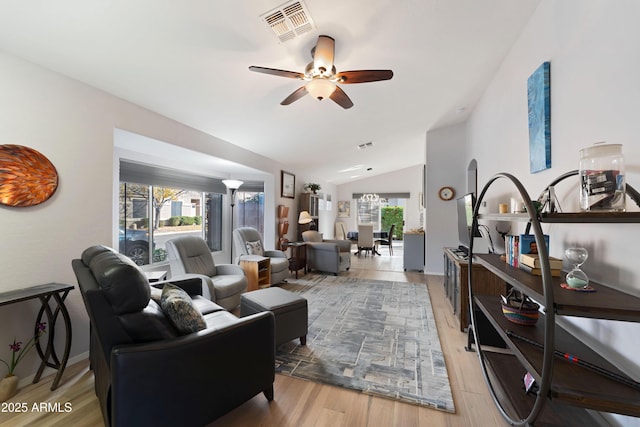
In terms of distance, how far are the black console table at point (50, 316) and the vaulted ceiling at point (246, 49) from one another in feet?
5.36

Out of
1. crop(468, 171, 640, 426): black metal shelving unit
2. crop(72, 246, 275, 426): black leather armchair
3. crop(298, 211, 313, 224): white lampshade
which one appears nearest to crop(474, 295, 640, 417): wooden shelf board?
crop(468, 171, 640, 426): black metal shelving unit

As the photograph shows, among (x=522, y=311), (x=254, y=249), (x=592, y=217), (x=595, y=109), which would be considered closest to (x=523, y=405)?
(x=522, y=311)

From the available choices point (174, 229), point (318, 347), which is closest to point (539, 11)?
point (318, 347)

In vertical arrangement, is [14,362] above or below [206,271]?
below

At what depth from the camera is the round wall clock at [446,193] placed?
5.12 m

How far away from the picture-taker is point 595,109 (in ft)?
4.69

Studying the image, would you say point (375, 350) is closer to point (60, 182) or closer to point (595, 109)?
point (595, 109)

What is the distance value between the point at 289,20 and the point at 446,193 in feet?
14.6

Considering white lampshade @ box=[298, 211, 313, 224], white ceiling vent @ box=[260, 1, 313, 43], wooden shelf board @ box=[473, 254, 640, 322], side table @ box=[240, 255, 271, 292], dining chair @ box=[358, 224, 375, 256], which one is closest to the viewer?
wooden shelf board @ box=[473, 254, 640, 322]

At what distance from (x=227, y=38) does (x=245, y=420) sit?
2598 mm

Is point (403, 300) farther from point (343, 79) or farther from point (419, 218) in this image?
point (419, 218)

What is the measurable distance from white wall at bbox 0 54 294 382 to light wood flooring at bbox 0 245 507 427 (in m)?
0.36

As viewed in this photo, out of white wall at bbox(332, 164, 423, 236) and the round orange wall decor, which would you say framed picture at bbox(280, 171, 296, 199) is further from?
white wall at bbox(332, 164, 423, 236)

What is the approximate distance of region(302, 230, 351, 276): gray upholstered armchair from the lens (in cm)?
513
